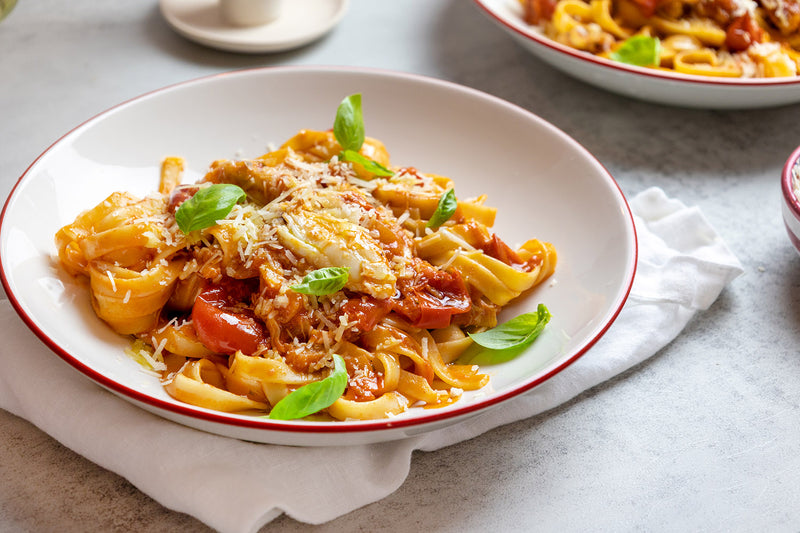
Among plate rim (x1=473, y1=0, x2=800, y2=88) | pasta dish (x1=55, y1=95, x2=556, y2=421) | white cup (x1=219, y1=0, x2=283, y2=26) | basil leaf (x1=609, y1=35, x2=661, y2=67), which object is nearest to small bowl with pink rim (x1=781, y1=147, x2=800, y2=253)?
plate rim (x1=473, y1=0, x2=800, y2=88)

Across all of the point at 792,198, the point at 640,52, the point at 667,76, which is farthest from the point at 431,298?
the point at 640,52

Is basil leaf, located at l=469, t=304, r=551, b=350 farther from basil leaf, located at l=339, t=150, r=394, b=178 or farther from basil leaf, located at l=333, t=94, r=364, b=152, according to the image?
basil leaf, located at l=333, t=94, r=364, b=152

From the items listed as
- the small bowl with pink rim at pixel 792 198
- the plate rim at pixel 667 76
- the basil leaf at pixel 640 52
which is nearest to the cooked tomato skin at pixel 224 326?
the small bowl with pink rim at pixel 792 198

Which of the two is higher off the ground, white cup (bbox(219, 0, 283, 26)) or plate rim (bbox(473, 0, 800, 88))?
white cup (bbox(219, 0, 283, 26))

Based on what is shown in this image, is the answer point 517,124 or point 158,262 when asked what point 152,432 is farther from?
point 517,124

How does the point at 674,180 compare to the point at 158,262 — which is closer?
the point at 158,262

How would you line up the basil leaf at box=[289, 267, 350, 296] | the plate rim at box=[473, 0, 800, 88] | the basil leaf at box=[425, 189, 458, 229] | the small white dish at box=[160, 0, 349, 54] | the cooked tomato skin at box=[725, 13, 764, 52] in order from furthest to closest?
1. the small white dish at box=[160, 0, 349, 54]
2. the cooked tomato skin at box=[725, 13, 764, 52]
3. the plate rim at box=[473, 0, 800, 88]
4. the basil leaf at box=[425, 189, 458, 229]
5. the basil leaf at box=[289, 267, 350, 296]

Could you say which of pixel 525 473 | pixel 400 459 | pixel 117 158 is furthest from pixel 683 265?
pixel 117 158
